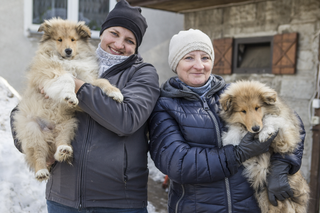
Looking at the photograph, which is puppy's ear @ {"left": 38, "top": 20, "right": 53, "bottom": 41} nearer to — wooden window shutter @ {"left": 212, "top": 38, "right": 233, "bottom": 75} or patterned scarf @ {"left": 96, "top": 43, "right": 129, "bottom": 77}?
patterned scarf @ {"left": 96, "top": 43, "right": 129, "bottom": 77}

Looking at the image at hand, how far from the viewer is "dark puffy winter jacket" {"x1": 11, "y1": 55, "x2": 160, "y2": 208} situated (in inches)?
78.4

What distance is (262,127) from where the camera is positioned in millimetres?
2359

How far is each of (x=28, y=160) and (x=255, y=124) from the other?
196cm

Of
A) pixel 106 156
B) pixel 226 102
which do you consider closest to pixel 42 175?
pixel 106 156

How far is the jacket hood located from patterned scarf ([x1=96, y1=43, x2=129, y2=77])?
17.2 inches

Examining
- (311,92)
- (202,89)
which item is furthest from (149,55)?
(202,89)

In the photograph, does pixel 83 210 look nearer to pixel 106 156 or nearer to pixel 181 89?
pixel 106 156

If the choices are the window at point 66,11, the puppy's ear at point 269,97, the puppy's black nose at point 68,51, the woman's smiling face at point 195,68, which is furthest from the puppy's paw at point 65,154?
the window at point 66,11

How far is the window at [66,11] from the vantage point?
841 cm

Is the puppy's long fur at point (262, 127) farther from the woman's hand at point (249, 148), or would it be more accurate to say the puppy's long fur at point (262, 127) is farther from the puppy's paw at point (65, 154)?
the puppy's paw at point (65, 154)

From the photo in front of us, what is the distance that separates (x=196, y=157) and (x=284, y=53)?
14.6 ft

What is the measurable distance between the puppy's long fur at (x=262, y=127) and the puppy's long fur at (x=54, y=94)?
3.42 ft

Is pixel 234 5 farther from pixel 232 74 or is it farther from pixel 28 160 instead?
pixel 28 160

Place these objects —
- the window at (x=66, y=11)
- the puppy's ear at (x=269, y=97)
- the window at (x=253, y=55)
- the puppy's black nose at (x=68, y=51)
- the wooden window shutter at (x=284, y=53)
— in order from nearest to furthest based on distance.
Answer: the puppy's ear at (x=269, y=97)
the puppy's black nose at (x=68, y=51)
the wooden window shutter at (x=284, y=53)
the window at (x=253, y=55)
the window at (x=66, y=11)
